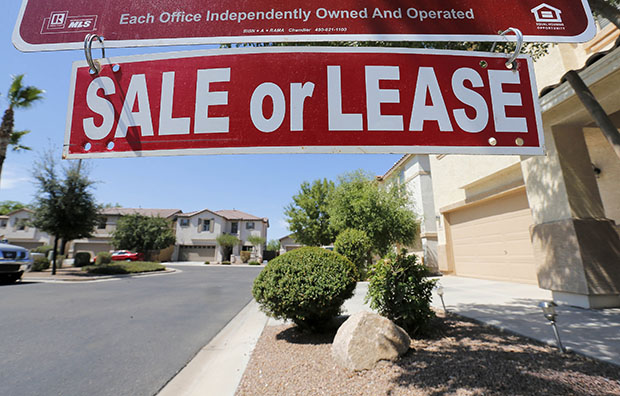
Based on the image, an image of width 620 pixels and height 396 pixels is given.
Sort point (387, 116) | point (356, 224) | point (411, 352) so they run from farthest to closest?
1. point (356, 224)
2. point (411, 352)
3. point (387, 116)

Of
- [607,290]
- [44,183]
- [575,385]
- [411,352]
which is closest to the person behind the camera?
[575,385]

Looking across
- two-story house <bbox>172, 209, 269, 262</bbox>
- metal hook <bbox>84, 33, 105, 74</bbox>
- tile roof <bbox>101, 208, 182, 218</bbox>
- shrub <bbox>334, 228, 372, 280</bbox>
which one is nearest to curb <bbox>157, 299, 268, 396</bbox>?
metal hook <bbox>84, 33, 105, 74</bbox>

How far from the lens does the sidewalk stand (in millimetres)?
3369

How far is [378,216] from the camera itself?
48.2 ft

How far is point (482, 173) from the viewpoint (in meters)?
11.4

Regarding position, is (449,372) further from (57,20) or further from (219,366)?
(57,20)

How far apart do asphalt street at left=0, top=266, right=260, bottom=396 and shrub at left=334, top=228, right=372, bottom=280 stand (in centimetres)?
607

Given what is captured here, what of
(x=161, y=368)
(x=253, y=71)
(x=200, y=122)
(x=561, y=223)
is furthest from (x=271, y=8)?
(x=561, y=223)

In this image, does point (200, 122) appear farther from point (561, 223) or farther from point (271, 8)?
point (561, 223)

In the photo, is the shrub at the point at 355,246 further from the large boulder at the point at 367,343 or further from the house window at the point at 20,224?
the house window at the point at 20,224

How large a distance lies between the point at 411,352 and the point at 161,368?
135 inches

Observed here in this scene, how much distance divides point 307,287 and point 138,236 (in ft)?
126

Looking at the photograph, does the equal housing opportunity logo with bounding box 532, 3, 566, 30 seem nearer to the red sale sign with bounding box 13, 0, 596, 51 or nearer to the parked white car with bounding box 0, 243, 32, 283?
the red sale sign with bounding box 13, 0, 596, 51

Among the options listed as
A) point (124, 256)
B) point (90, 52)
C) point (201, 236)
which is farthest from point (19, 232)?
point (90, 52)
